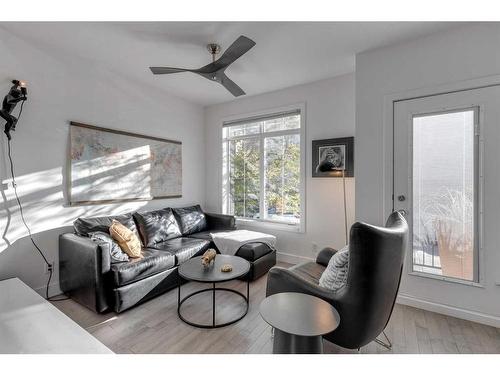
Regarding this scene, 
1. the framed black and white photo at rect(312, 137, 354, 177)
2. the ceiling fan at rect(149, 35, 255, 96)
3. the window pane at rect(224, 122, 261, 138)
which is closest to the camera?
the ceiling fan at rect(149, 35, 255, 96)

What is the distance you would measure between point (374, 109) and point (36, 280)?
12.9ft

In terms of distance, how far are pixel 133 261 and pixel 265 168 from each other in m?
2.40

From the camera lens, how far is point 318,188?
3.43 metres

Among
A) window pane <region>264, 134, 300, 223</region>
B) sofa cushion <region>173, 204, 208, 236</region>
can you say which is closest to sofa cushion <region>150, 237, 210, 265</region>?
sofa cushion <region>173, 204, 208, 236</region>

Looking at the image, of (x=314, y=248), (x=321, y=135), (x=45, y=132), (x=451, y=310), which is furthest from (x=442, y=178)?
(x=45, y=132)

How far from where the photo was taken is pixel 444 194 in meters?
2.26

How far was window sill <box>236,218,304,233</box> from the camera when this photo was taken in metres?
3.66

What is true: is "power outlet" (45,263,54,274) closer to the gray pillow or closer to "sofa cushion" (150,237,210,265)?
the gray pillow

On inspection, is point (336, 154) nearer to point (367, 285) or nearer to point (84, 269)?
point (367, 285)

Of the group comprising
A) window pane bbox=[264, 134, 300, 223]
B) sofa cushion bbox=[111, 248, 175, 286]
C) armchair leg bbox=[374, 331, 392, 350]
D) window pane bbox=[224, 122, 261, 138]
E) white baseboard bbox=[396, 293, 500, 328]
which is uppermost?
window pane bbox=[224, 122, 261, 138]

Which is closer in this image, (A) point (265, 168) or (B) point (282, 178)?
(B) point (282, 178)

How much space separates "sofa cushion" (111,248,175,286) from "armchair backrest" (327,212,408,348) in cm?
178

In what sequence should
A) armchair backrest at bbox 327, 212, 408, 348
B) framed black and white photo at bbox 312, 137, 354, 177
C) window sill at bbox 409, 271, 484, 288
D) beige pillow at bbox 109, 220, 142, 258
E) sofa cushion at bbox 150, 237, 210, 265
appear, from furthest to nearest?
1. framed black and white photo at bbox 312, 137, 354, 177
2. sofa cushion at bbox 150, 237, 210, 265
3. beige pillow at bbox 109, 220, 142, 258
4. window sill at bbox 409, 271, 484, 288
5. armchair backrest at bbox 327, 212, 408, 348
